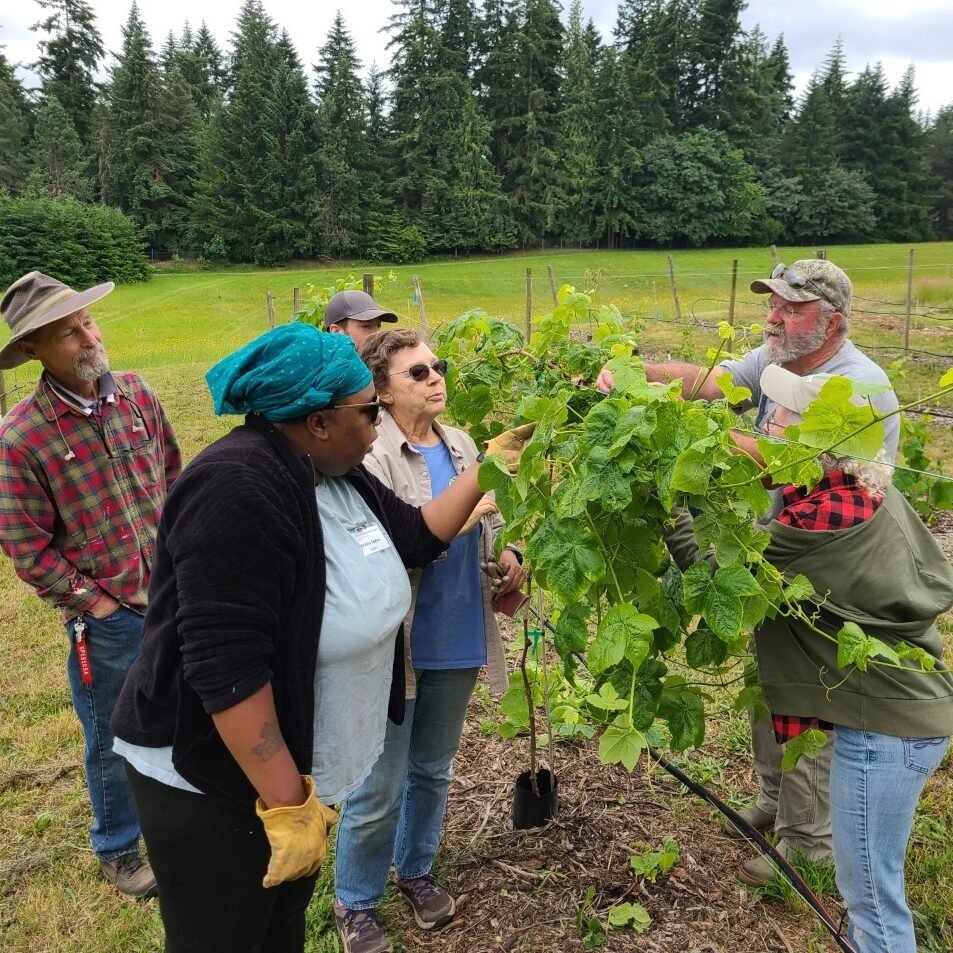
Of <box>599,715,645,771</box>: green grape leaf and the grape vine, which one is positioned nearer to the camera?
the grape vine

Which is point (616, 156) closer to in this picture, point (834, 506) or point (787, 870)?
point (787, 870)

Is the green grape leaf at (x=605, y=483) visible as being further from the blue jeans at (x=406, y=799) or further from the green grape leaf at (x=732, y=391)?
the blue jeans at (x=406, y=799)

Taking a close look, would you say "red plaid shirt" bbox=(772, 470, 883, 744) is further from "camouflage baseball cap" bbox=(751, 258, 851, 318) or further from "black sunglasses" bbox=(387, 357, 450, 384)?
"camouflage baseball cap" bbox=(751, 258, 851, 318)

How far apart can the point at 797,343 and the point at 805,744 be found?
1.61m

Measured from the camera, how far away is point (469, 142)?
43.9 metres

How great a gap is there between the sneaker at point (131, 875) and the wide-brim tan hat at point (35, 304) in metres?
1.93

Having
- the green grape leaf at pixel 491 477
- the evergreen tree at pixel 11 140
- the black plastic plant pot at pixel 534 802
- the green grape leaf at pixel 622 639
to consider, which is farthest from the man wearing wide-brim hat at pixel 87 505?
the evergreen tree at pixel 11 140

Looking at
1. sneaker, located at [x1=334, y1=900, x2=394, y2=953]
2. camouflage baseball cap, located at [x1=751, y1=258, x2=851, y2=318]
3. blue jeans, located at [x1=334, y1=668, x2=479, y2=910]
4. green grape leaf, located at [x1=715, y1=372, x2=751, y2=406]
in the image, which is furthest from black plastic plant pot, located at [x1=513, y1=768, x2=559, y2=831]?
camouflage baseball cap, located at [x1=751, y1=258, x2=851, y2=318]

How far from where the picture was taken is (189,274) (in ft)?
124

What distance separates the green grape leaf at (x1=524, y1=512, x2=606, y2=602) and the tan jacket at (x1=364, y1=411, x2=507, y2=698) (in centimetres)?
73

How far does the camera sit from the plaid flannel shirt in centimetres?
256

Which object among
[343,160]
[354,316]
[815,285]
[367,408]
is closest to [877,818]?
[367,408]

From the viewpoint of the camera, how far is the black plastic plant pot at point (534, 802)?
9.61 ft

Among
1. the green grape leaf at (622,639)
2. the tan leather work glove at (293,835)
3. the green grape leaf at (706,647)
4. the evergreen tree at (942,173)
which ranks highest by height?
the evergreen tree at (942,173)
